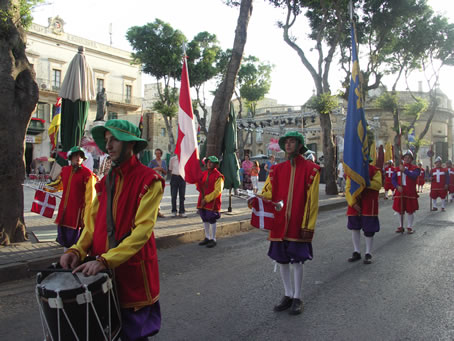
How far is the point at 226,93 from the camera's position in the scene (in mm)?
10992

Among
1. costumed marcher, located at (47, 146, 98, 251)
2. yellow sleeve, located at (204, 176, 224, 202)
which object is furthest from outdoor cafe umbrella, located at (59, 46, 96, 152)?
yellow sleeve, located at (204, 176, 224, 202)

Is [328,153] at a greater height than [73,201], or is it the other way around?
[328,153]

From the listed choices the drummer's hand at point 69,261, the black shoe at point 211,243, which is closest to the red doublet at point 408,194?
the black shoe at point 211,243

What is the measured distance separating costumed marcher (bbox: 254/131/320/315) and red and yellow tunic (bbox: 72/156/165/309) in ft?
6.56

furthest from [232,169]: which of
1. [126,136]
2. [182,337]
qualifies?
[126,136]

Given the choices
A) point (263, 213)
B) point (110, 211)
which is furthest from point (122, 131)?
point (263, 213)

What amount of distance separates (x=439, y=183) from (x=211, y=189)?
10.8 meters

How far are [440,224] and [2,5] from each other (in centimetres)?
1180

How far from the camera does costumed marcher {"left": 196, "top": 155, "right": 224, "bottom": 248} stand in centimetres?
751

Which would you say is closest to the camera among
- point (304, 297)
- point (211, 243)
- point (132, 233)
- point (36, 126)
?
point (132, 233)

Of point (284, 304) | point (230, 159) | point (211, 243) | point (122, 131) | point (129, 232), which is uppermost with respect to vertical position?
point (122, 131)

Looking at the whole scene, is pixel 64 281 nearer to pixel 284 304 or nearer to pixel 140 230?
pixel 140 230

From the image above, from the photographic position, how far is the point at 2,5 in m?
6.22

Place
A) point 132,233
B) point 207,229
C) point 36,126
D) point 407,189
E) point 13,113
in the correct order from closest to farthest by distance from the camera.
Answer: point 132,233 → point 13,113 → point 207,229 → point 407,189 → point 36,126
